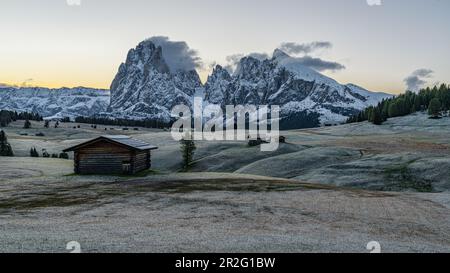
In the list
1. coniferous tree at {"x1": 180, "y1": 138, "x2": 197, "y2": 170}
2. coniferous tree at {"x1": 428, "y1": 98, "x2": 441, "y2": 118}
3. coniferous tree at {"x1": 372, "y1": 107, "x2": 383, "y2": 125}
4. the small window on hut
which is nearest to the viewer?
the small window on hut

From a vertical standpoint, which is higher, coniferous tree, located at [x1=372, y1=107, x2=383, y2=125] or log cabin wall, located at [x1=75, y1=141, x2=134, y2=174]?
coniferous tree, located at [x1=372, y1=107, x2=383, y2=125]

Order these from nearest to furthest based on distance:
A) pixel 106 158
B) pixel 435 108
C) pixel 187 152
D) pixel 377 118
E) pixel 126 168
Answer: pixel 126 168 < pixel 106 158 < pixel 187 152 < pixel 435 108 < pixel 377 118

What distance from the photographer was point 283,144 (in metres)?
77.0

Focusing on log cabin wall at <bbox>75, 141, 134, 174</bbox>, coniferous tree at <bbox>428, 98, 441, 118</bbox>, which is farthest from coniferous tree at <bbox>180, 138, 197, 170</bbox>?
coniferous tree at <bbox>428, 98, 441, 118</bbox>

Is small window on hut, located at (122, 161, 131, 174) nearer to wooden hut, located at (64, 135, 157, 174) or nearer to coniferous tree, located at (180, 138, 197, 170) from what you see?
wooden hut, located at (64, 135, 157, 174)

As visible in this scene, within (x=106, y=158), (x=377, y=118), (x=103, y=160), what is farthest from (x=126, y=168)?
(x=377, y=118)

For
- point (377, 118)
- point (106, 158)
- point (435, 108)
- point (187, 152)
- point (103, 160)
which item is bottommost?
point (187, 152)

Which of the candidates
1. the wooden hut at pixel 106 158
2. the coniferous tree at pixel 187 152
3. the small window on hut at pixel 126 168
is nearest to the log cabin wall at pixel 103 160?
the wooden hut at pixel 106 158

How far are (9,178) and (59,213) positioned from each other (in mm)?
25674

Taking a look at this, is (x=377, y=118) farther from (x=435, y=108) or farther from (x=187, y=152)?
(x=187, y=152)

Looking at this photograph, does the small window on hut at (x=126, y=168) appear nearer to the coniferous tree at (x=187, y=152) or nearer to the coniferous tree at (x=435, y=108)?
the coniferous tree at (x=187, y=152)
